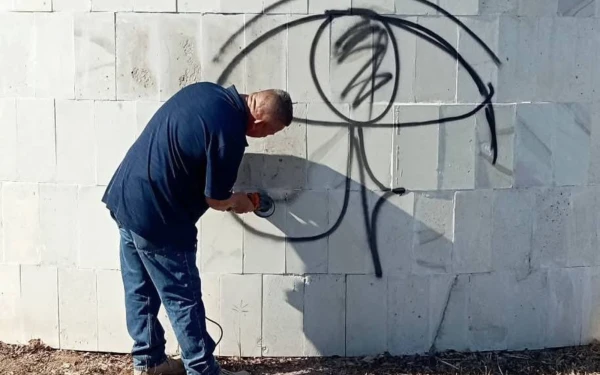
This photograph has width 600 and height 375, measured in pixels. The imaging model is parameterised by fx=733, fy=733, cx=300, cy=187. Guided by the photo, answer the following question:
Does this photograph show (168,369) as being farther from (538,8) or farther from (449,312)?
(538,8)

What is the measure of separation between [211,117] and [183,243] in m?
0.64

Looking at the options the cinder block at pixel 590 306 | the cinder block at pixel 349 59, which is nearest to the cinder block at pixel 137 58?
the cinder block at pixel 349 59

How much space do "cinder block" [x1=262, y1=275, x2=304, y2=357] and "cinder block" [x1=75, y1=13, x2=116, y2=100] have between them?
4.48ft

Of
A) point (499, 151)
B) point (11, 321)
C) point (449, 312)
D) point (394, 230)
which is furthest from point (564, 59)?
point (11, 321)

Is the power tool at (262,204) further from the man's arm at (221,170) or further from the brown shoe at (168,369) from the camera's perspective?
the brown shoe at (168,369)

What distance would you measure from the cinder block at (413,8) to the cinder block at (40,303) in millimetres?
2390

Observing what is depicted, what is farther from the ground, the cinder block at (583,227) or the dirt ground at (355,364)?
the cinder block at (583,227)

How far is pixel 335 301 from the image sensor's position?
160 inches

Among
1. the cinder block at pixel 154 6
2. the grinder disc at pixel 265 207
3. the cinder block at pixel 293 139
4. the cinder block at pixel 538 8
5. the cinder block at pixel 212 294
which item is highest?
the cinder block at pixel 538 8

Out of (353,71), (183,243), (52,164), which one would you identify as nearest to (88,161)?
(52,164)

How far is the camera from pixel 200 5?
3.86m

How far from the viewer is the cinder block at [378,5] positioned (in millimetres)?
3883

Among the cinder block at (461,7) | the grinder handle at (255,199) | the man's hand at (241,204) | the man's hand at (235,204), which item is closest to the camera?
the man's hand at (235,204)

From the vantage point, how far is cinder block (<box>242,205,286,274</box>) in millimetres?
4016
